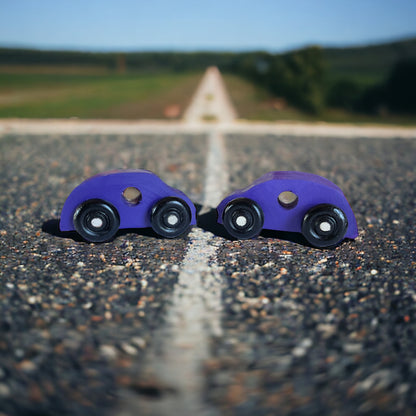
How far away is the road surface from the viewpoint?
6.62 ft

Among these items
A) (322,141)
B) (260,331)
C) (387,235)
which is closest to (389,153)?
(322,141)

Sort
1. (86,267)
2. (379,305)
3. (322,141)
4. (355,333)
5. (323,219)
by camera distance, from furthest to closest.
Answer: (322,141)
(323,219)
(86,267)
(379,305)
(355,333)

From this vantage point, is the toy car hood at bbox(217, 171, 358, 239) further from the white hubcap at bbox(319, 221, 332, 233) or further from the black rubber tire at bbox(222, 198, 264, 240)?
the white hubcap at bbox(319, 221, 332, 233)

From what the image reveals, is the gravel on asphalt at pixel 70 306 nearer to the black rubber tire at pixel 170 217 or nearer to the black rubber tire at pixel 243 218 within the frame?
the black rubber tire at pixel 170 217

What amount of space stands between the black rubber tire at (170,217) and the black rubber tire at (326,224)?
3.54 ft

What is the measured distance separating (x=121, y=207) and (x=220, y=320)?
1.59 meters

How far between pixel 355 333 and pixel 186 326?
3.40ft

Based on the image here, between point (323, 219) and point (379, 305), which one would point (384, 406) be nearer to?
point (379, 305)

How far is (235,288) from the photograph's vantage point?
9.80ft

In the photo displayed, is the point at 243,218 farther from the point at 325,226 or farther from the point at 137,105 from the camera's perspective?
the point at 137,105

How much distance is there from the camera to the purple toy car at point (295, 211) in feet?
11.8

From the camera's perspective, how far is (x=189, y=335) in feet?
8.14

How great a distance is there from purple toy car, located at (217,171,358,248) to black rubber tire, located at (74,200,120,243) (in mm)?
998

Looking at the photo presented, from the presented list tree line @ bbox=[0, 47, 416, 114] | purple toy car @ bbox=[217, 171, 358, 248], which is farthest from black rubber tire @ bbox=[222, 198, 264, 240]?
tree line @ bbox=[0, 47, 416, 114]
